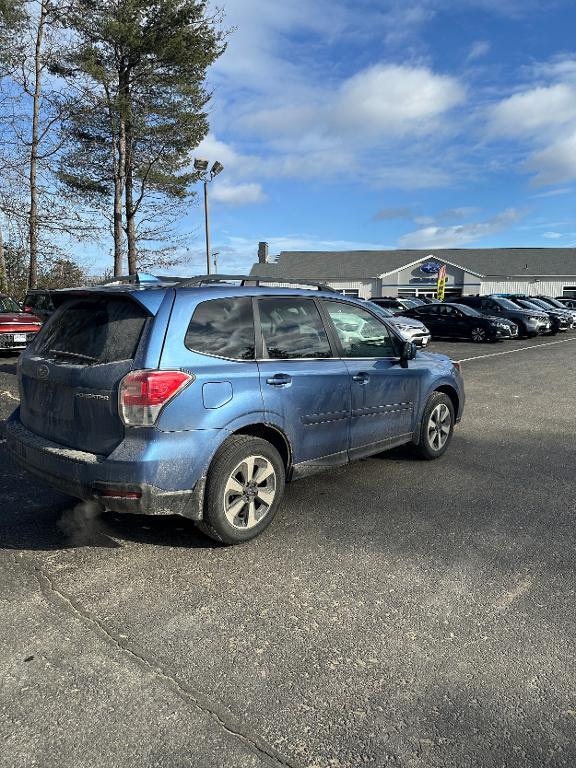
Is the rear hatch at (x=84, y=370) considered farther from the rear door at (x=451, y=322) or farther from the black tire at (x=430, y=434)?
the rear door at (x=451, y=322)

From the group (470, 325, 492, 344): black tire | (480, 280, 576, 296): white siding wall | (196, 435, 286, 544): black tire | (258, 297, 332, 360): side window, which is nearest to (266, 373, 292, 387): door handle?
(258, 297, 332, 360): side window

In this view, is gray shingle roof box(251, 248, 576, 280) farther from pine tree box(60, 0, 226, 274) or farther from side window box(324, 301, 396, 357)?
side window box(324, 301, 396, 357)

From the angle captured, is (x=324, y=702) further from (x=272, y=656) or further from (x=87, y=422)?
(x=87, y=422)

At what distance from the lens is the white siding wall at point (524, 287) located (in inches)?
2135

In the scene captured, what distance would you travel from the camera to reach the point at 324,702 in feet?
7.86

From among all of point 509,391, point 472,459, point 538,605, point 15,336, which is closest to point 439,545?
point 538,605

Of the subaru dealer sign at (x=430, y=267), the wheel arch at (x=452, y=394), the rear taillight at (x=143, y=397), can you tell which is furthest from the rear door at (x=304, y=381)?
the subaru dealer sign at (x=430, y=267)

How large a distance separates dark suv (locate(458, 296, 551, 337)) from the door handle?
73.2 ft

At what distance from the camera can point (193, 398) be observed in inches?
136

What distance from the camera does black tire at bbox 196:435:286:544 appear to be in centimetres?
361

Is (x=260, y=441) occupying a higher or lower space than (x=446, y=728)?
higher

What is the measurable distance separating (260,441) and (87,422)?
43.1 inches

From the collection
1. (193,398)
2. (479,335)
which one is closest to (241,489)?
(193,398)

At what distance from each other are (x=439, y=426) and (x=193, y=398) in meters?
3.21
